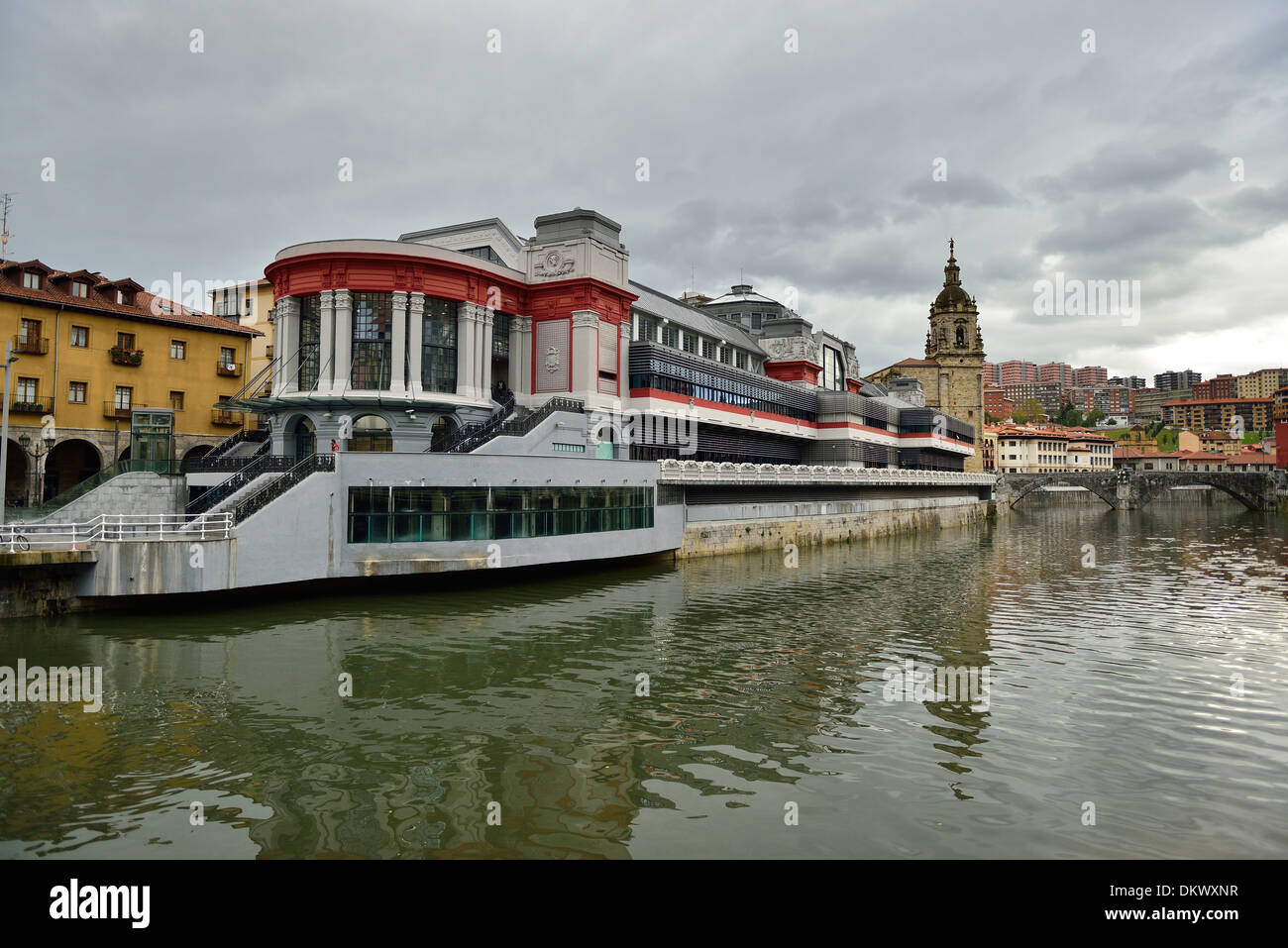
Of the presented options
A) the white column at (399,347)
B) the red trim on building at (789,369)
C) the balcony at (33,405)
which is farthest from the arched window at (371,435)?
the red trim on building at (789,369)

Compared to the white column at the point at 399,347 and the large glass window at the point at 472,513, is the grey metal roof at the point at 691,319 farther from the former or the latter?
the large glass window at the point at 472,513

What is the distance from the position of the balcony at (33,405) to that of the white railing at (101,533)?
18102 mm

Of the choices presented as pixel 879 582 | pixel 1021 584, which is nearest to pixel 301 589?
pixel 879 582

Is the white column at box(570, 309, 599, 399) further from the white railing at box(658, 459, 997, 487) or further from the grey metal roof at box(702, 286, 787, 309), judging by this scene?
the grey metal roof at box(702, 286, 787, 309)

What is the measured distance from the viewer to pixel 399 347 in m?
39.3

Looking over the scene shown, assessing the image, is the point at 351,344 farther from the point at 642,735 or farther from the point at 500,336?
the point at 642,735

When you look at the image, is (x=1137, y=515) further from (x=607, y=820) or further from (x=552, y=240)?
(x=607, y=820)

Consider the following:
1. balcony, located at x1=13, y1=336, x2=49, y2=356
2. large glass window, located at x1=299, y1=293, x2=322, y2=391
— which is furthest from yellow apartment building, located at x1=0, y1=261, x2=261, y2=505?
large glass window, located at x1=299, y1=293, x2=322, y2=391

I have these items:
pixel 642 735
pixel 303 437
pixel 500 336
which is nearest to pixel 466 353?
pixel 500 336

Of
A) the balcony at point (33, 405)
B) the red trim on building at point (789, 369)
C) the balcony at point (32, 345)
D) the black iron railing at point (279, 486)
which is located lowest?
the black iron railing at point (279, 486)

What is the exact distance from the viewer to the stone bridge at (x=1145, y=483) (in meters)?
110

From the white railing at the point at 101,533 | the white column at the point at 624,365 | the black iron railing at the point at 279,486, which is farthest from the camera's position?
the white column at the point at 624,365

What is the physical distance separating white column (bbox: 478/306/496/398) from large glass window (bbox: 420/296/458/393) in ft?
5.22
